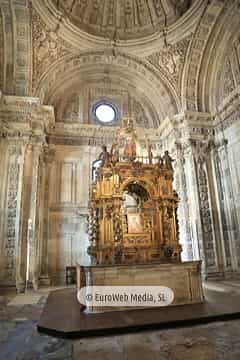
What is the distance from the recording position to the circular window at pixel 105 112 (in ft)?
42.7

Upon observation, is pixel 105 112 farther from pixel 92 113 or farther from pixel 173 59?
pixel 173 59

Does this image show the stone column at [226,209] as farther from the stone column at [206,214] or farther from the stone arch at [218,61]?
the stone arch at [218,61]

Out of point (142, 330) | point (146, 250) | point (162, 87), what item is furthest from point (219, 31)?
point (142, 330)

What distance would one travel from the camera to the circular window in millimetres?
13000

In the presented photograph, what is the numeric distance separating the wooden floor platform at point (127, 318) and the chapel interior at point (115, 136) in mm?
1606

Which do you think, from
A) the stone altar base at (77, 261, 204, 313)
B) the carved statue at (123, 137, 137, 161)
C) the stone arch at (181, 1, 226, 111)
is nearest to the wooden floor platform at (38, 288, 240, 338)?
the stone altar base at (77, 261, 204, 313)

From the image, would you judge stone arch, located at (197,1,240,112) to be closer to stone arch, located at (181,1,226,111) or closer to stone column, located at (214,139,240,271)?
stone arch, located at (181,1,226,111)

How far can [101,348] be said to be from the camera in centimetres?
331

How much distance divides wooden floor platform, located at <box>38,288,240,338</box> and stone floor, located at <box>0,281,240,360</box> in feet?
0.46

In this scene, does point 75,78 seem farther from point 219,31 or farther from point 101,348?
point 101,348

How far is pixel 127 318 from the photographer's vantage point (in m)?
4.46

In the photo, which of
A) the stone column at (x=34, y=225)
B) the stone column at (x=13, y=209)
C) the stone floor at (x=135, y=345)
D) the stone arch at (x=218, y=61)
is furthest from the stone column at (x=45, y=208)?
the stone arch at (x=218, y=61)

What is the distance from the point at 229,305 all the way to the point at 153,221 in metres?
2.74

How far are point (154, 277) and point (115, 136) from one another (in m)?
6.70
